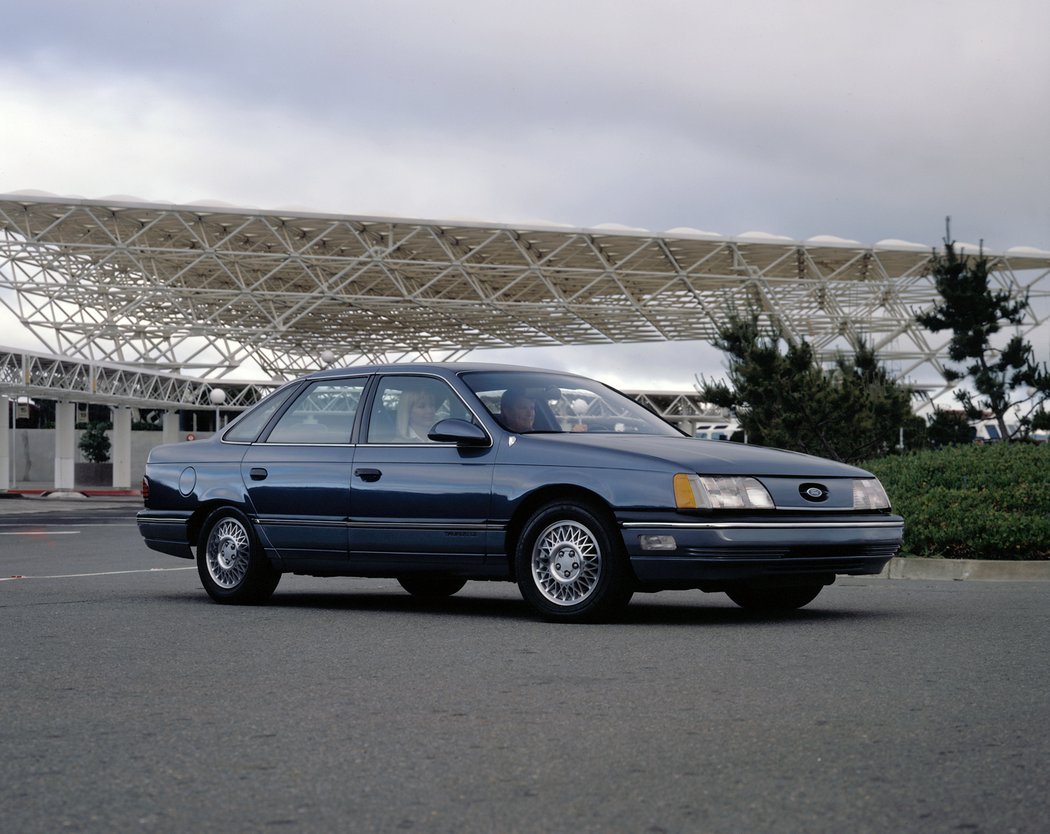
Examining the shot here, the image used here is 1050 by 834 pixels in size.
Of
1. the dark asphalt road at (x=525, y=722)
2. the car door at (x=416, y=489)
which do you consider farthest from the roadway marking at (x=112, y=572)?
the car door at (x=416, y=489)

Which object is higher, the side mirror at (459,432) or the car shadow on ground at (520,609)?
the side mirror at (459,432)

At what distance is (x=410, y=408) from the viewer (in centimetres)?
1022

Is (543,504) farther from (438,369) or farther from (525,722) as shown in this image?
(525,722)

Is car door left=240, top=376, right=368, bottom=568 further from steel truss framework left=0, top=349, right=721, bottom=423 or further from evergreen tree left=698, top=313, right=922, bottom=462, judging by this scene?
steel truss framework left=0, top=349, right=721, bottom=423

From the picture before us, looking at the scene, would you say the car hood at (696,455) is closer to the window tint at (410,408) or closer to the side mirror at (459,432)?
the side mirror at (459,432)

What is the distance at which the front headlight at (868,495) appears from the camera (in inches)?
369

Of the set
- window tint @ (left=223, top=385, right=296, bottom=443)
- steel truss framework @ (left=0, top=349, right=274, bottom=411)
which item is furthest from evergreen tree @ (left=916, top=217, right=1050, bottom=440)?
steel truss framework @ (left=0, top=349, right=274, bottom=411)

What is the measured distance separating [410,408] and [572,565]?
6.18ft

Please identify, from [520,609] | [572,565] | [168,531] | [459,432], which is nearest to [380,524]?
[459,432]

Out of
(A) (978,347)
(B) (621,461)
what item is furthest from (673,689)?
(A) (978,347)

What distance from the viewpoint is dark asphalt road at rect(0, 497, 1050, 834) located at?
13.8 ft

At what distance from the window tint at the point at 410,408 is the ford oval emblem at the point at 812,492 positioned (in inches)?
87.7

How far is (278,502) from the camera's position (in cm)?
1052

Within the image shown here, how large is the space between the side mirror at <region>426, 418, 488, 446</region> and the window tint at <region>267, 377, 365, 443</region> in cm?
110
